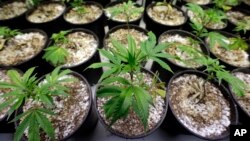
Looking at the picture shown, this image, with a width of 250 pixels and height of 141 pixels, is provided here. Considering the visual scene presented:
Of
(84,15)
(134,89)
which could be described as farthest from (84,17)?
(134,89)

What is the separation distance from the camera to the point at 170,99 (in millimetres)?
1311

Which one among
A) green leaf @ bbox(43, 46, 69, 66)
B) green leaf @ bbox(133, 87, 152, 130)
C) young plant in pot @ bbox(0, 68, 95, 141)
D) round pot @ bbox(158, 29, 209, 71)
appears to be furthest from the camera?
round pot @ bbox(158, 29, 209, 71)

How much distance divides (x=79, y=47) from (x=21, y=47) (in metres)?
0.50

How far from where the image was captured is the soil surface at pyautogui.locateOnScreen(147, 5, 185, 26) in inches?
77.0

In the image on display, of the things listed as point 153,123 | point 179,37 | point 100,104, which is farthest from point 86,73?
point 179,37

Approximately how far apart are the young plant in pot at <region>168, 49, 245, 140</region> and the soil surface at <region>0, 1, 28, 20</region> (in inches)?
66.8

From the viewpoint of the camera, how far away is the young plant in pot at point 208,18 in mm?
1511

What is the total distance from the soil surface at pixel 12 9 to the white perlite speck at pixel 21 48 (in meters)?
0.36

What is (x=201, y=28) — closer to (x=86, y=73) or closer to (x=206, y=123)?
(x=206, y=123)

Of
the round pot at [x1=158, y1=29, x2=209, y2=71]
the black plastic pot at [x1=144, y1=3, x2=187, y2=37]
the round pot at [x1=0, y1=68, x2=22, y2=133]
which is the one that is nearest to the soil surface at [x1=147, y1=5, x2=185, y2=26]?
the black plastic pot at [x1=144, y1=3, x2=187, y2=37]

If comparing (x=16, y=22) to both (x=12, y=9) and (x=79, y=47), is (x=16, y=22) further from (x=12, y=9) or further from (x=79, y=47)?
(x=79, y=47)

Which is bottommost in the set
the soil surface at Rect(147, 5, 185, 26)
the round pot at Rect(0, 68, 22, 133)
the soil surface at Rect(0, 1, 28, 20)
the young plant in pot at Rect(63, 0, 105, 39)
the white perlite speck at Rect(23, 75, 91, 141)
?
the round pot at Rect(0, 68, 22, 133)

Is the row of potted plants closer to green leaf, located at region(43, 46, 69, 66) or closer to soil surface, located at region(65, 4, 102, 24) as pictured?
green leaf, located at region(43, 46, 69, 66)

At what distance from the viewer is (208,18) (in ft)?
5.54
